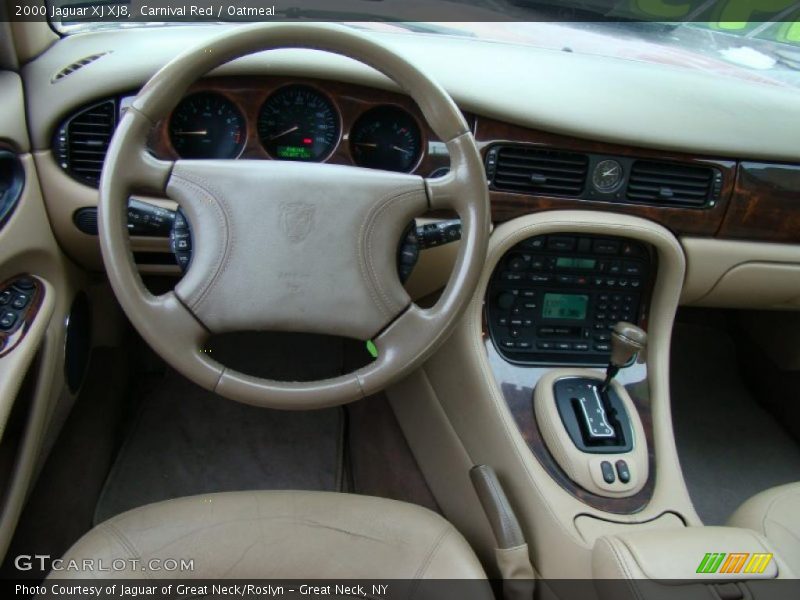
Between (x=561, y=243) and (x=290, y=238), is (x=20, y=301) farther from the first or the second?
(x=561, y=243)

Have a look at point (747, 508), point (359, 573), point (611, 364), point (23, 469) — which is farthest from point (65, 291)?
point (747, 508)

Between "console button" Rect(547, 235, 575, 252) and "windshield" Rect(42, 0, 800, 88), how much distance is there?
0.46 m

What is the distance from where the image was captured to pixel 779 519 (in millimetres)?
1283

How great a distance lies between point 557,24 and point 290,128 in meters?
0.79

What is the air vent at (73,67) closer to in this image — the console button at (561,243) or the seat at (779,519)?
the console button at (561,243)

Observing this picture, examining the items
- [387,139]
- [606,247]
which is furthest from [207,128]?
[606,247]

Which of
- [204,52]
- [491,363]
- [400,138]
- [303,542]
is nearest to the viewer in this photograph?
[204,52]

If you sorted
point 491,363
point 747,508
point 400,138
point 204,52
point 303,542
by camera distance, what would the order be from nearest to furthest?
point 204,52 < point 303,542 < point 747,508 < point 400,138 < point 491,363

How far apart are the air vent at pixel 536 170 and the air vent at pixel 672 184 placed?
125 millimetres

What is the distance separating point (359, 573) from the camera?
3.74 feet

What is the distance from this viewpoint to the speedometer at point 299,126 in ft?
4.65

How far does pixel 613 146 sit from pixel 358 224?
2.20 feet

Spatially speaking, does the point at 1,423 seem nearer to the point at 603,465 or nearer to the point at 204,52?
the point at 204,52

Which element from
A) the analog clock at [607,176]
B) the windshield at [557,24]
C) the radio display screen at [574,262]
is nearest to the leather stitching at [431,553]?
the radio display screen at [574,262]
